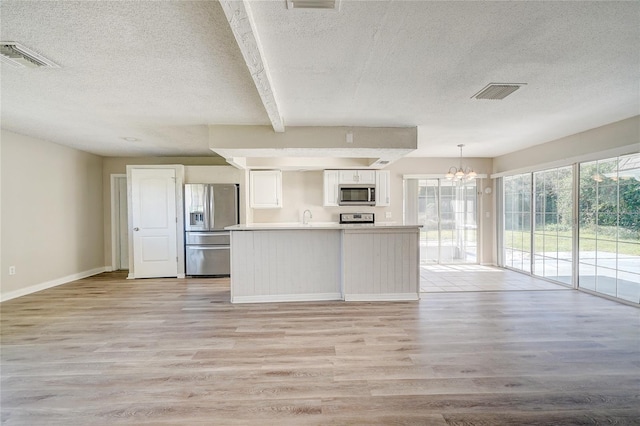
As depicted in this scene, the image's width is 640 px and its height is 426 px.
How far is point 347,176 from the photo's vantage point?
20.3 feet

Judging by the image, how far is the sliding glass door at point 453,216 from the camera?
6.73m

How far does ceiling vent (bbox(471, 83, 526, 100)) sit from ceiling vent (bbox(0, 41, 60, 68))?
151 inches

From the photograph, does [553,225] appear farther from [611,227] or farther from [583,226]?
[611,227]

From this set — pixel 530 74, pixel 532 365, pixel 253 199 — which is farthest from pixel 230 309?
pixel 530 74

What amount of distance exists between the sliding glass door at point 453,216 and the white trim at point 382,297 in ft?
9.83

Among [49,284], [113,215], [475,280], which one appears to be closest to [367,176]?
[475,280]

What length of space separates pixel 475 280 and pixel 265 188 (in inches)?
174

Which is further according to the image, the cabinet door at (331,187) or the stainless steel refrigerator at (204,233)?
the cabinet door at (331,187)

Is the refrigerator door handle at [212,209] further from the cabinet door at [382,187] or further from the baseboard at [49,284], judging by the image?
the cabinet door at [382,187]

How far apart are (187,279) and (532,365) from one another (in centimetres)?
532

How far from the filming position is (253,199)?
6102 millimetres

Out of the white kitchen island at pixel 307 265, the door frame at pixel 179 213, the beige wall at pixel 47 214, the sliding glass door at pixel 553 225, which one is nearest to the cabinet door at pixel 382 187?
the white kitchen island at pixel 307 265

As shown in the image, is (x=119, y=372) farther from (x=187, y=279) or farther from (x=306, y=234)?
(x=187, y=279)

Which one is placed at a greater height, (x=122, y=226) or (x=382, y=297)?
(x=122, y=226)
